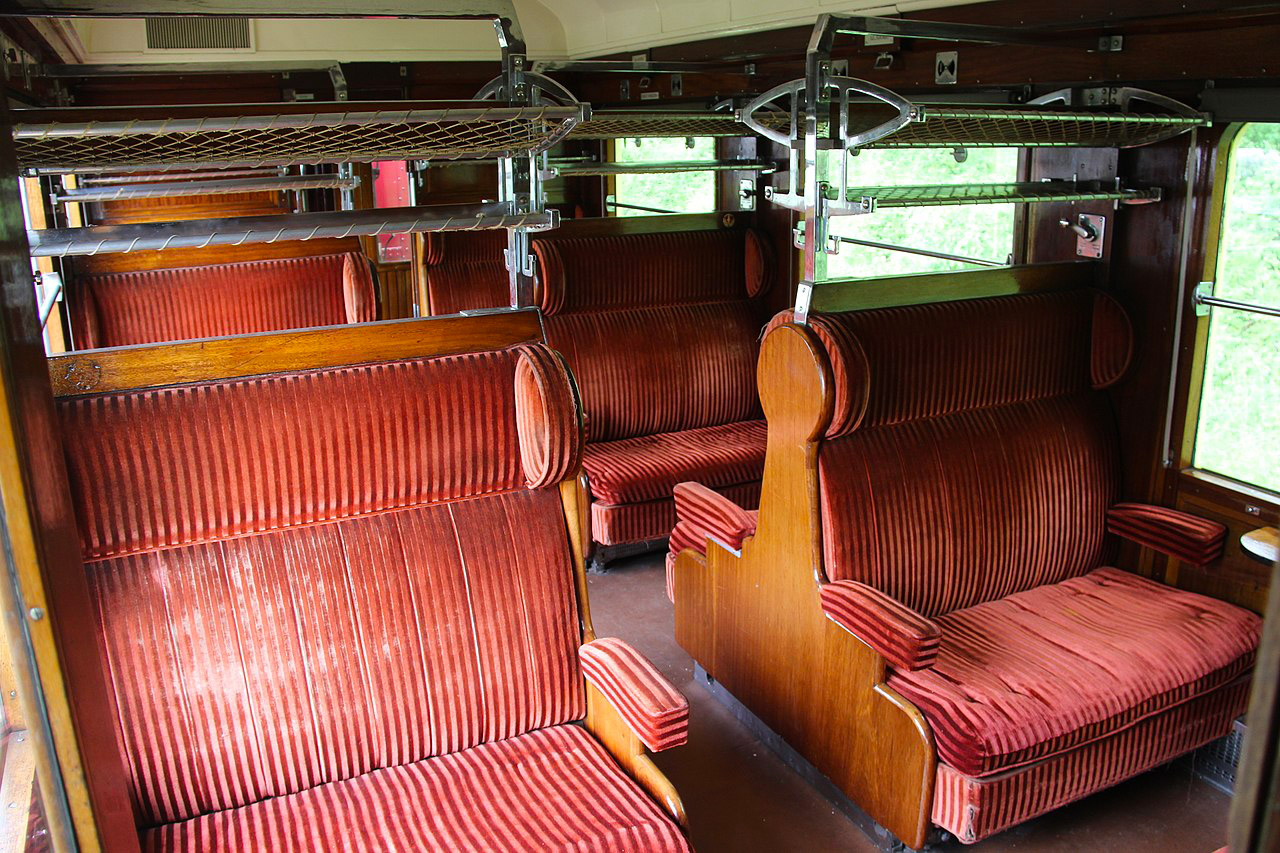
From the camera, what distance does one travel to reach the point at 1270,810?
0.57 metres

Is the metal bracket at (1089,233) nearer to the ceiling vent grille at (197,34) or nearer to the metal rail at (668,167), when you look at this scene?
the metal rail at (668,167)

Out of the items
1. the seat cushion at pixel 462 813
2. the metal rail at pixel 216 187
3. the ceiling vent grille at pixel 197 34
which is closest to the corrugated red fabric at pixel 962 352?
the seat cushion at pixel 462 813

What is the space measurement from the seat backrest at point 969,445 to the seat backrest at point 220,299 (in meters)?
2.67

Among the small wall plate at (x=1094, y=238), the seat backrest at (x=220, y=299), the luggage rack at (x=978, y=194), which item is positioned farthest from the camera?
the seat backrest at (x=220, y=299)

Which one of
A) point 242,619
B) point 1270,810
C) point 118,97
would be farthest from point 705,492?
point 118,97

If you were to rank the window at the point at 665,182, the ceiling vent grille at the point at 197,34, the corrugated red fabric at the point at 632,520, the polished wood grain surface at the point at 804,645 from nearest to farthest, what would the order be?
the polished wood grain surface at the point at 804,645 → the corrugated red fabric at the point at 632,520 → the window at the point at 665,182 → the ceiling vent grille at the point at 197,34

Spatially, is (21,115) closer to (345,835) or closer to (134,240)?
(134,240)

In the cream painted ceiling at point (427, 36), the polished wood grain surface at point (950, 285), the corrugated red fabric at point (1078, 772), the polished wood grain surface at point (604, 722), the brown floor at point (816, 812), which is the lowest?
the brown floor at point (816, 812)

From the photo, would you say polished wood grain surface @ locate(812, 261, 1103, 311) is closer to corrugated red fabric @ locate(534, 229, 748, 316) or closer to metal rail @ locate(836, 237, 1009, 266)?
metal rail @ locate(836, 237, 1009, 266)

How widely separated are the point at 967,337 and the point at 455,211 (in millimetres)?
1604

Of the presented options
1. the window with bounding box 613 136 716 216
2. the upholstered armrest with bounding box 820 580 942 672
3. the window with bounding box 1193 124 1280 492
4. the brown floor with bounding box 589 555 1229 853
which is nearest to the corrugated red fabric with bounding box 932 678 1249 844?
the brown floor with bounding box 589 555 1229 853

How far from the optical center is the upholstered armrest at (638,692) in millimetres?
2174

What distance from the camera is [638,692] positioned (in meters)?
2.24

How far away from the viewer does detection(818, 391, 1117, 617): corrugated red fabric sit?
2953 mm
